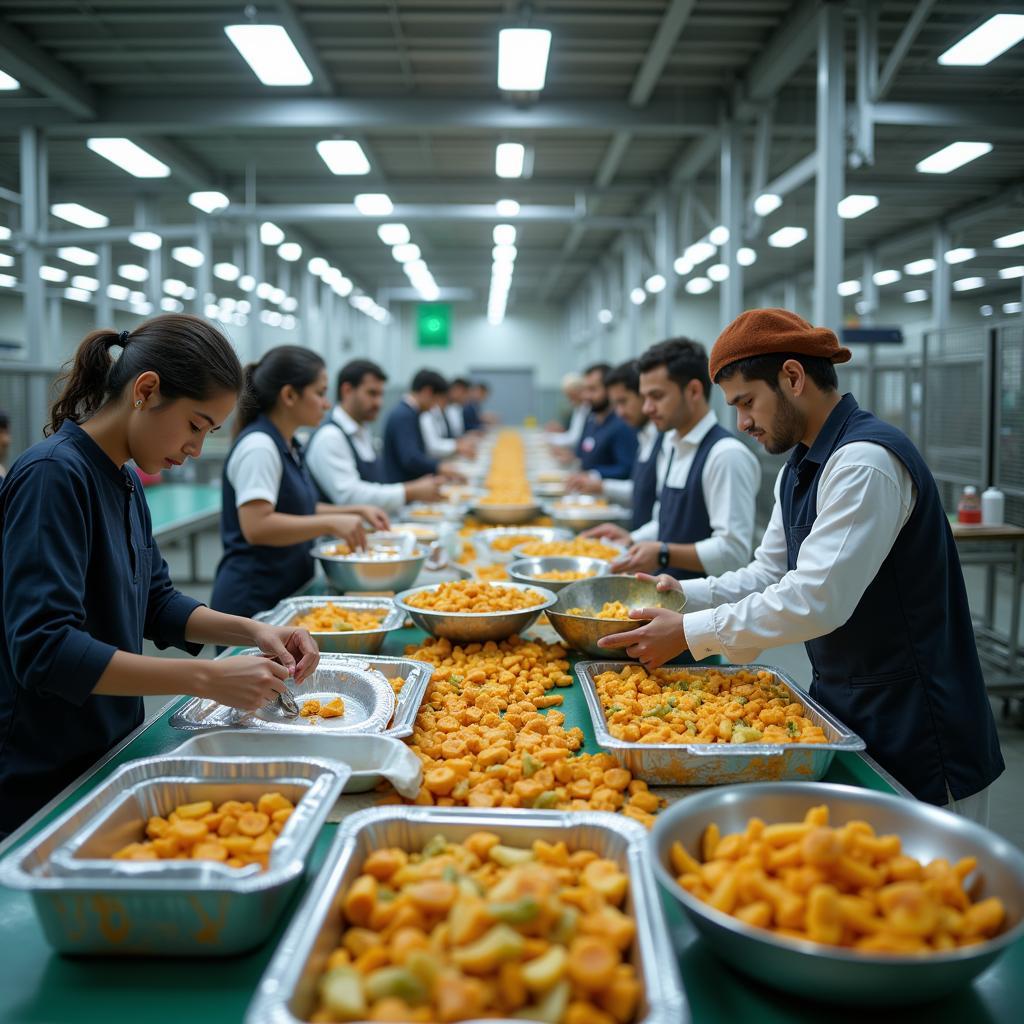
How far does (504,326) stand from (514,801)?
88.2 ft

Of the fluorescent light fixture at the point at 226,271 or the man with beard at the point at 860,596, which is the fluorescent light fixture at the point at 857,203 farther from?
the fluorescent light fixture at the point at 226,271

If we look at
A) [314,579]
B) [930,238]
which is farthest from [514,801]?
[930,238]

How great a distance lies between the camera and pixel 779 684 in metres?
2.08

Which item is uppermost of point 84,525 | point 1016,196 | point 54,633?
point 1016,196

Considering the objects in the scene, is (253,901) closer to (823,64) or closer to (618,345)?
(823,64)

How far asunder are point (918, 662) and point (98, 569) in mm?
1729

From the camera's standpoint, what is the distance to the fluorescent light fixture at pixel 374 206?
1019 centimetres

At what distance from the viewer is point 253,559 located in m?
3.37

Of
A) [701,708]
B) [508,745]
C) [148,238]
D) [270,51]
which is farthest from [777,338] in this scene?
[148,238]

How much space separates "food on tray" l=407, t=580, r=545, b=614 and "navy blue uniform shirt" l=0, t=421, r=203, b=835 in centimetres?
87

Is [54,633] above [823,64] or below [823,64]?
below

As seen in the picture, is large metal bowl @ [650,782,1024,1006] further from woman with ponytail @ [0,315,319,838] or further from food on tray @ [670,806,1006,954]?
woman with ponytail @ [0,315,319,838]

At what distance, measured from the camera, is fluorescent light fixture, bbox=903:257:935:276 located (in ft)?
56.5

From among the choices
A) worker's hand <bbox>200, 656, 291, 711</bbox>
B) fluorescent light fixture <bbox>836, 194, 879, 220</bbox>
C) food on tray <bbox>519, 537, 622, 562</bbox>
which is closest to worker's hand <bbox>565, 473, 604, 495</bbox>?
food on tray <bbox>519, 537, 622, 562</bbox>
